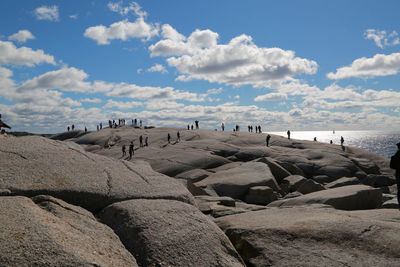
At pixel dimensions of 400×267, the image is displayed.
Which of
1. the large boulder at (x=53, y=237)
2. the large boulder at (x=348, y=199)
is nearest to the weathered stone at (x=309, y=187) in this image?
the large boulder at (x=348, y=199)

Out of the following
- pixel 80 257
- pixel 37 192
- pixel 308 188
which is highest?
pixel 37 192

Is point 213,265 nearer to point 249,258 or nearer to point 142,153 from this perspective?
point 249,258

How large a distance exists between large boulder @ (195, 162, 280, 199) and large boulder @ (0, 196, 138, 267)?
19266mm

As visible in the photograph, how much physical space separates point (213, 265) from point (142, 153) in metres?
43.0

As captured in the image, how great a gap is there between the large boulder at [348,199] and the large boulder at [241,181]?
970 cm

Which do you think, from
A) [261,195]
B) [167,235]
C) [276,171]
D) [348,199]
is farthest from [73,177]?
[276,171]

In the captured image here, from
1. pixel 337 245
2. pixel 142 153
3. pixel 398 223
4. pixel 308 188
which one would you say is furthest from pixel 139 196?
pixel 142 153

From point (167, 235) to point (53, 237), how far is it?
191cm

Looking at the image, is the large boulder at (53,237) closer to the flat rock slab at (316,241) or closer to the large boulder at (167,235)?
the large boulder at (167,235)

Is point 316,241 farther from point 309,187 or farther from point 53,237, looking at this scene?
point 309,187

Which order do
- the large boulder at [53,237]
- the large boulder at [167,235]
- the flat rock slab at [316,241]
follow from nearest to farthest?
1. the large boulder at [53,237]
2. the large boulder at [167,235]
3. the flat rock slab at [316,241]

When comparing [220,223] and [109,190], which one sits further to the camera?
[220,223]

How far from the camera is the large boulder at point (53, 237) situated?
581 centimetres

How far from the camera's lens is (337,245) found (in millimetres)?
8203
